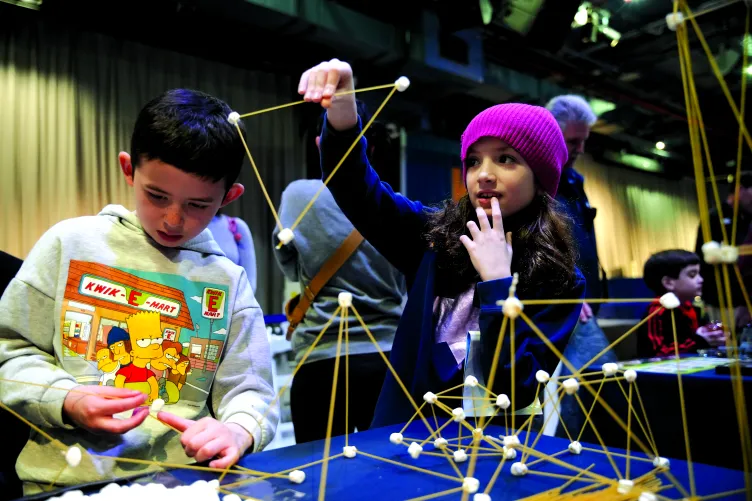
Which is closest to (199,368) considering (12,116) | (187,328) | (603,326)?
(187,328)

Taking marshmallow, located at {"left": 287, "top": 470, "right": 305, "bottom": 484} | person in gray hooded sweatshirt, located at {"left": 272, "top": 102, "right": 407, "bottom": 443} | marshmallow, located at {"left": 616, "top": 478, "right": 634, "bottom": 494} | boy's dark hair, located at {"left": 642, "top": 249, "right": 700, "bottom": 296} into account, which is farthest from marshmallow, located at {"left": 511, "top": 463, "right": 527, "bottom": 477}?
boy's dark hair, located at {"left": 642, "top": 249, "right": 700, "bottom": 296}

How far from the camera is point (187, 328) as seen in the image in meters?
0.83

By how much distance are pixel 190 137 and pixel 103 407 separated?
0.39m

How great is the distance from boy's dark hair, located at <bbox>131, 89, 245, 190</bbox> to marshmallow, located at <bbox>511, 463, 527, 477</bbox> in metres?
0.57

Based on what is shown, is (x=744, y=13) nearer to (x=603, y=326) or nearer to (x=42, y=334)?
(x=42, y=334)

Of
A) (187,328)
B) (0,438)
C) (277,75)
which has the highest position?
(277,75)

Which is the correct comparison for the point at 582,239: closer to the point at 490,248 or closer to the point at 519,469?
the point at 490,248

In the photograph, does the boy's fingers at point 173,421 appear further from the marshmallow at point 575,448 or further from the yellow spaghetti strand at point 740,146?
the yellow spaghetti strand at point 740,146

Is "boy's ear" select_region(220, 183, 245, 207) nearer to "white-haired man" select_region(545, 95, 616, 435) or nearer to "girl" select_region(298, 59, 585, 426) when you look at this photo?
"girl" select_region(298, 59, 585, 426)

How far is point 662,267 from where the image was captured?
56.8 inches

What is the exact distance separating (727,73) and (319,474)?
601 millimetres

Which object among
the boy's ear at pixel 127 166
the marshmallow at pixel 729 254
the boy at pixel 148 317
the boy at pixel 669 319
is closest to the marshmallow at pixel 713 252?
the marshmallow at pixel 729 254

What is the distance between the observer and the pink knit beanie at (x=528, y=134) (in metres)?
0.86

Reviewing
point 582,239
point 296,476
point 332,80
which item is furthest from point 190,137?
point 582,239
